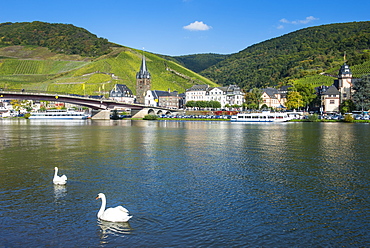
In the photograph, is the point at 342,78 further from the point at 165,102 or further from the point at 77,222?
the point at 77,222

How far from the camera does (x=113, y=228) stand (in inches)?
582

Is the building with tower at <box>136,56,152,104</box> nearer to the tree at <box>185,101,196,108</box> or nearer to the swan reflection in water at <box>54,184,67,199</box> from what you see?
the tree at <box>185,101,196,108</box>

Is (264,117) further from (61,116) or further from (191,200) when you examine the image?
(191,200)

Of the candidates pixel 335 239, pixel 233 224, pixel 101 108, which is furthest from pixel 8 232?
pixel 101 108

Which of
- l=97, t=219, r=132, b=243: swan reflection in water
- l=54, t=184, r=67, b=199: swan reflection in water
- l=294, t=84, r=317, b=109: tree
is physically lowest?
l=97, t=219, r=132, b=243: swan reflection in water

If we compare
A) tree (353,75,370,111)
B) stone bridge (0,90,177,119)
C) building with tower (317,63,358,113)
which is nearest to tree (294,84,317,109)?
building with tower (317,63,358,113)

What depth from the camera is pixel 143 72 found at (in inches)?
7392

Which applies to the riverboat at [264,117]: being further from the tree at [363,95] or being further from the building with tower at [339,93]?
the building with tower at [339,93]

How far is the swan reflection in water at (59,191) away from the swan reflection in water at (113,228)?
5.04 metres

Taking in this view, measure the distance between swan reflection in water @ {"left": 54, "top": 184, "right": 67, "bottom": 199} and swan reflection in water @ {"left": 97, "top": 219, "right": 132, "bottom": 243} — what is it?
5042 millimetres

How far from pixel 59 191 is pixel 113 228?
700 cm

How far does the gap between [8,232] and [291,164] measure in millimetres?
22245

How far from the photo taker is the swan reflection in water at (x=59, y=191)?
19516 mm

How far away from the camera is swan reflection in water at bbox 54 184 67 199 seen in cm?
1952
